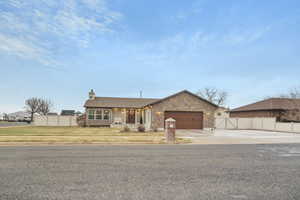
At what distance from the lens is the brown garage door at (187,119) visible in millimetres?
24656

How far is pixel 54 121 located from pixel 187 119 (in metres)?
23.3

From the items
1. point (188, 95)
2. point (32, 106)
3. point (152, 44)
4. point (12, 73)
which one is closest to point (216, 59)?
point (188, 95)

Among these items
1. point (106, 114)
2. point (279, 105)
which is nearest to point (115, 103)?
point (106, 114)

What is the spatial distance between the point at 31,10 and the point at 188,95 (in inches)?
741

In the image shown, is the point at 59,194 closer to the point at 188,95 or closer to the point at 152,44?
the point at 188,95

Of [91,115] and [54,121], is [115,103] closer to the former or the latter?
[91,115]

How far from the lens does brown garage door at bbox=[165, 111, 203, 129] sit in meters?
24.7

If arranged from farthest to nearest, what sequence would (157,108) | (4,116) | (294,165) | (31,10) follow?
1. (4,116)
2. (157,108)
3. (31,10)
4. (294,165)

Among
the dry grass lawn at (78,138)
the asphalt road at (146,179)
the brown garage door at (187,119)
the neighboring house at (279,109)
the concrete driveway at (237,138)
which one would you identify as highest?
the neighboring house at (279,109)

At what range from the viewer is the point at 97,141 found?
13023 mm

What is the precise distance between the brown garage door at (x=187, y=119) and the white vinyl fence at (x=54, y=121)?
736 inches

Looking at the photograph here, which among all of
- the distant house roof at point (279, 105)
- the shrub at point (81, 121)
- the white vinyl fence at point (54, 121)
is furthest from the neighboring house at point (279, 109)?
the white vinyl fence at point (54, 121)

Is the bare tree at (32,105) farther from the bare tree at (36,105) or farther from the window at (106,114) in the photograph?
the window at (106,114)

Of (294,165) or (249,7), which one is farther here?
(249,7)
